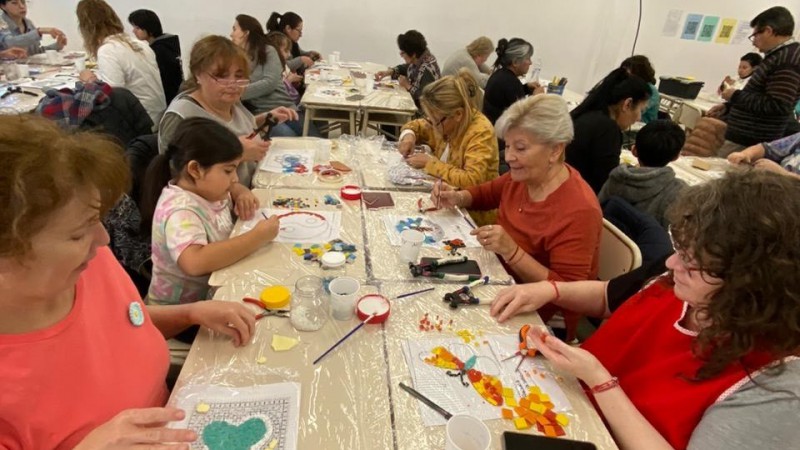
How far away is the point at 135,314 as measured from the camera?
1.06 m

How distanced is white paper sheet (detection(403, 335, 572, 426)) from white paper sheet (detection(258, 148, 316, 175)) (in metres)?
1.46

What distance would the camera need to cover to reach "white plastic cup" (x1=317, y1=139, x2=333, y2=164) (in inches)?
103

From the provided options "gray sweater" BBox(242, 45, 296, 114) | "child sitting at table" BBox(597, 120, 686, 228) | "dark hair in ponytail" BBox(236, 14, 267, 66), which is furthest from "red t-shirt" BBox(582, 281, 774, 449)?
"dark hair in ponytail" BBox(236, 14, 267, 66)

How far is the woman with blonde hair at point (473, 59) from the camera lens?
206 inches

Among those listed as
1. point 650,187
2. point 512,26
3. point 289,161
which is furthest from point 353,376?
point 512,26

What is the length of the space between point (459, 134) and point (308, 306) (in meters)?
1.60

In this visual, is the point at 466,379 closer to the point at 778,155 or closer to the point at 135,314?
the point at 135,314

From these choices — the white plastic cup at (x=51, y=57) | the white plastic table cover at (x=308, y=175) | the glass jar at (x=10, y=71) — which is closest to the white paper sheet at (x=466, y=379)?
the white plastic table cover at (x=308, y=175)

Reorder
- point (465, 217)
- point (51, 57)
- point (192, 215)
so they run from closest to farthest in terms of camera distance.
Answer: point (192, 215), point (465, 217), point (51, 57)

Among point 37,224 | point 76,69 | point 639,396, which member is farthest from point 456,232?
point 76,69

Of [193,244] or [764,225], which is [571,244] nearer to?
[764,225]

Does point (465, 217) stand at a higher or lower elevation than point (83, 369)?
lower

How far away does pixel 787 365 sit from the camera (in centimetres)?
87

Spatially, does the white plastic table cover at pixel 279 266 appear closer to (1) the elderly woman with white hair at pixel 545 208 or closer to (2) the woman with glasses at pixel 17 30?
(1) the elderly woman with white hair at pixel 545 208
